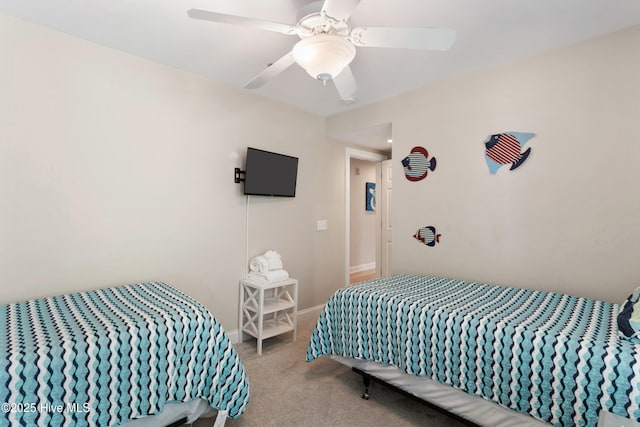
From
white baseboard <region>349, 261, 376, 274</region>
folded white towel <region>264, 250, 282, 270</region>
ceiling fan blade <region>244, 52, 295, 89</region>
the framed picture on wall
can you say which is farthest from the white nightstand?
the framed picture on wall

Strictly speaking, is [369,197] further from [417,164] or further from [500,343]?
[500,343]

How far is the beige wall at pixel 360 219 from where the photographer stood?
Result: 5789 mm

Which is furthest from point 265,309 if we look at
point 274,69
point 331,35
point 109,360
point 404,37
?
point 404,37

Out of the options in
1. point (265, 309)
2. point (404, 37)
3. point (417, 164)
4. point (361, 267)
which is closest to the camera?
point (404, 37)

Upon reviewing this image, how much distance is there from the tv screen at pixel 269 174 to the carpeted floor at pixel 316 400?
5.04 feet

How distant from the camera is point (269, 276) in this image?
2998 millimetres

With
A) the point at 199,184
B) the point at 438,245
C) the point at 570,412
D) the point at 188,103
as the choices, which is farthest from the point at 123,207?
the point at 570,412

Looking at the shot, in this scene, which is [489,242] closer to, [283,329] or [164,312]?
[283,329]

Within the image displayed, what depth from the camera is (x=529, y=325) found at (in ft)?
5.22

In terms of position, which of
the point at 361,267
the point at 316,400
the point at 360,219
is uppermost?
the point at 360,219

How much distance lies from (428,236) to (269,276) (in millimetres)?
1550

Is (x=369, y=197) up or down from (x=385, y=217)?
up

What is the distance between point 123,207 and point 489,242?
9.51ft

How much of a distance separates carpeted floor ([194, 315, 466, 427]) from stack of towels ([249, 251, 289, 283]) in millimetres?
678
